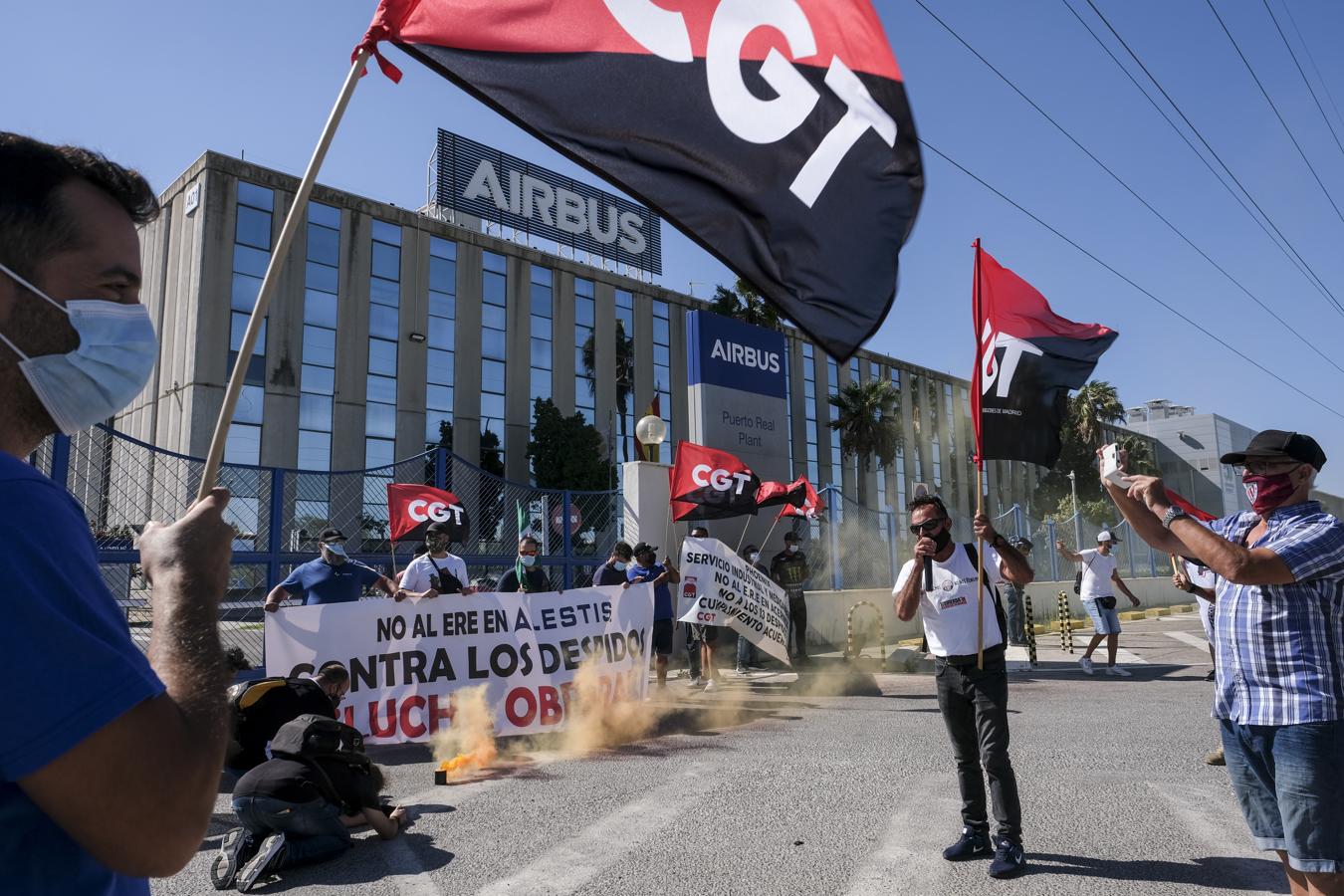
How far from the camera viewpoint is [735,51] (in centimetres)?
292

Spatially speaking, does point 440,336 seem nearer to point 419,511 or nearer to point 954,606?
point 419,511

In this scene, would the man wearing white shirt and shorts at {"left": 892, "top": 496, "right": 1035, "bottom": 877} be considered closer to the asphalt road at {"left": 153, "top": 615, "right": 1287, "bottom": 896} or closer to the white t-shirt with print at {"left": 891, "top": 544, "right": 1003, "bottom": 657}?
the white t-shirt with print at {"left": 891, "top": 544, "right": 1003, "bottom": 657}

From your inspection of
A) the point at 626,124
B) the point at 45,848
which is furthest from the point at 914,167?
the point at 45,848

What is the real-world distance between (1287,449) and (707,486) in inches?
392

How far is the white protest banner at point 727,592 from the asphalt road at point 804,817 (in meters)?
1.92

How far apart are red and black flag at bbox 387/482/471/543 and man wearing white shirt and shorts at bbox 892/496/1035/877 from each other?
6867mm

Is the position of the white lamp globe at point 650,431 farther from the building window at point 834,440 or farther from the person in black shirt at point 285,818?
the building window at point 834,440

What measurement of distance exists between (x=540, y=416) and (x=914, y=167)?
4034 cm

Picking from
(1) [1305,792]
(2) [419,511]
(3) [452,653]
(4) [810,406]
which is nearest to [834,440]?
(4) [810,406]

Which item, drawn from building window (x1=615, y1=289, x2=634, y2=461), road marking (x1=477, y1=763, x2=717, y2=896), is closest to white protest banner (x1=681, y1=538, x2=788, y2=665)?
road marking (x1=477, y1=763, x2=717, y2=896)

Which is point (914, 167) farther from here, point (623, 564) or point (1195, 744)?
point (623, 564)

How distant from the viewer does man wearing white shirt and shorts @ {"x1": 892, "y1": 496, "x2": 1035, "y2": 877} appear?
4590 millimetres

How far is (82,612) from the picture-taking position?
3.56ft

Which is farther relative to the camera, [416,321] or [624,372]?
[624,372]
